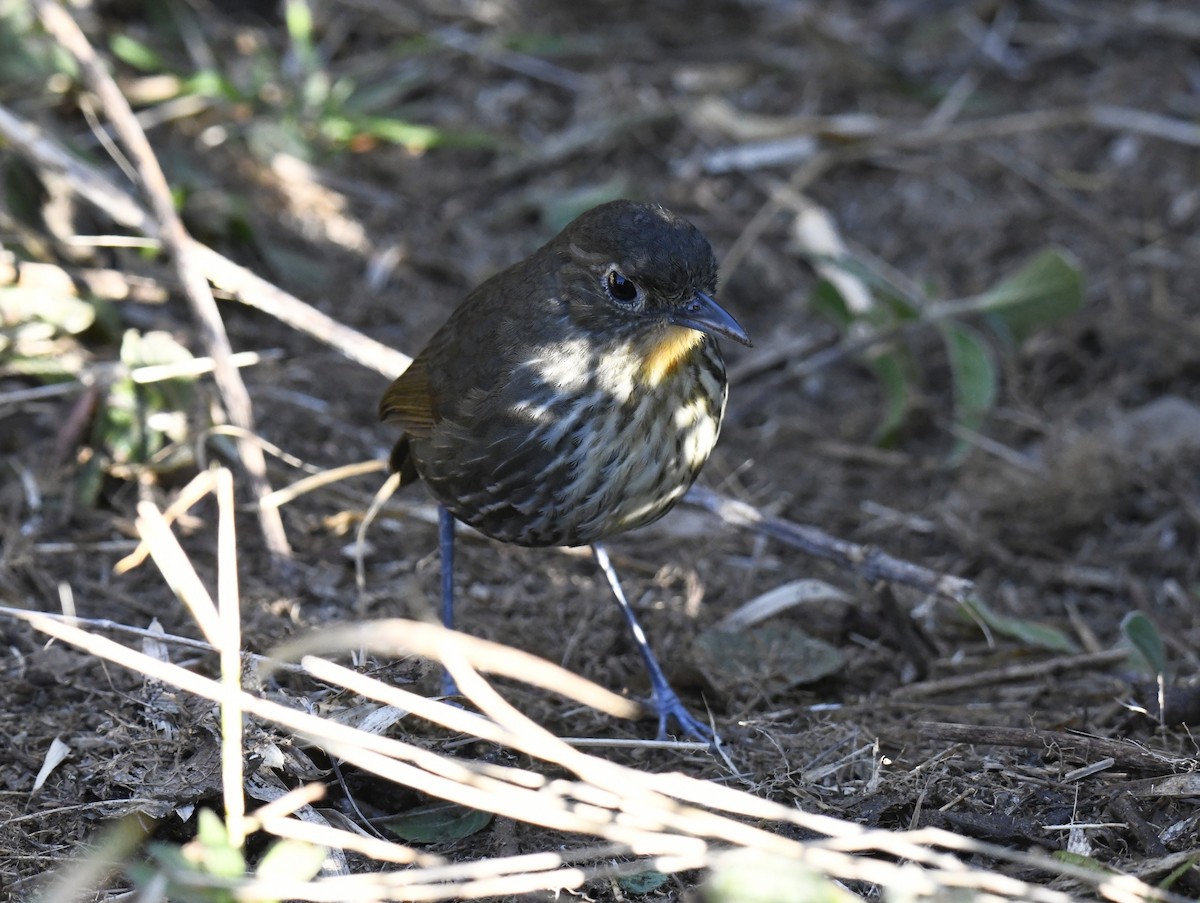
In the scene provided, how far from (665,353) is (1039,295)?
2.30 metres

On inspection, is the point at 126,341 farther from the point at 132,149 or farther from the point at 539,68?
the point at 539,68

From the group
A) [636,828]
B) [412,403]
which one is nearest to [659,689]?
[412,403]

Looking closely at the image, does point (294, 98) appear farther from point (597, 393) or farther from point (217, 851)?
point (217, 851)

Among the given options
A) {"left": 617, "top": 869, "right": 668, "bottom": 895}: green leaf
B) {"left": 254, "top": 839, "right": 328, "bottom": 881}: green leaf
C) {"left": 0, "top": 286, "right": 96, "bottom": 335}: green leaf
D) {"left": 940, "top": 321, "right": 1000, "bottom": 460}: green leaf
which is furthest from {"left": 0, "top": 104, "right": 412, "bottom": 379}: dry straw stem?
{"left": 254, "top": 839, "right": 328, "bottom": 881}: green leaf

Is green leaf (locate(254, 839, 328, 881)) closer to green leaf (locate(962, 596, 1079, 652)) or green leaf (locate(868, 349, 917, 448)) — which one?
green leaf (locate(962, 596, 1079, 652))

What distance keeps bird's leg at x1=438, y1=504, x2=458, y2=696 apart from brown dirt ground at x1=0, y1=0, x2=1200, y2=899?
14cm

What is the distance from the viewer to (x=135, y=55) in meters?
6.54

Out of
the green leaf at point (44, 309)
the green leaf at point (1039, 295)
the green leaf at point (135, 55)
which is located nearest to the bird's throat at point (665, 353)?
the green leaf at point (1039, 295)

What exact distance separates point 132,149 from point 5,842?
8.06 feet

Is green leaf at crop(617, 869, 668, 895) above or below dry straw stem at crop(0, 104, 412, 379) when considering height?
below

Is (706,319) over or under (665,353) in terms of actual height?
over

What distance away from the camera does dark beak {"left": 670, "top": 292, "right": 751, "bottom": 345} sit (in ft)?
12.1

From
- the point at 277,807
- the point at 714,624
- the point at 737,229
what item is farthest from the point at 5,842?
the point at 737,229

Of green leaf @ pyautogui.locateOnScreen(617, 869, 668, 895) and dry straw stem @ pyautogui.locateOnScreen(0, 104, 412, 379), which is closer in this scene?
green leaf @ pyautogui.locateOnScreen(617, 869, 668, 895)
